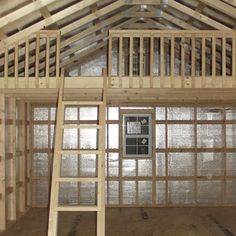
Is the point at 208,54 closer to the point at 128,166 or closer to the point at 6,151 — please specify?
the point at 128,166

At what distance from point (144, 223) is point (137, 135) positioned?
2.21 metres

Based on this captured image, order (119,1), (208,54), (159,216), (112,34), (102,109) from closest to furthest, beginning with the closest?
(102,109) < (112,34) < (119,1) < (159,216) < (208,54)

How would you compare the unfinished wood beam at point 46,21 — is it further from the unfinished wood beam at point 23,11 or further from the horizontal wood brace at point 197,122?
the horizontal wood brace at point 197,122

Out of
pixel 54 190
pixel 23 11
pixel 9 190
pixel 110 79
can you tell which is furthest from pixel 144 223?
pixel 23 11

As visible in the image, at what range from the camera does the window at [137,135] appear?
348 inches

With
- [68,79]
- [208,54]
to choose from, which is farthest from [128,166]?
[68,79]

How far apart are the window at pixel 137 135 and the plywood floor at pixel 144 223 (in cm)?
118

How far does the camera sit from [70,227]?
22.5 feet

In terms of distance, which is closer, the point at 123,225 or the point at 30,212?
the point at 123,225

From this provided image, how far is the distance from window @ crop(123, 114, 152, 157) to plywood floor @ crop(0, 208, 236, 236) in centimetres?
118

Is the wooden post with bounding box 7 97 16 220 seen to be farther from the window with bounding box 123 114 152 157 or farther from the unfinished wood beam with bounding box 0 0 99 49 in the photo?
the window with bounding box 123 114 152 157

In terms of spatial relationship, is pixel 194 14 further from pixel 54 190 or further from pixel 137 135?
pixel 54 190

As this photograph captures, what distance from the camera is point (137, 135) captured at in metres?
8.84

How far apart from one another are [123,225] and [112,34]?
3158mm
